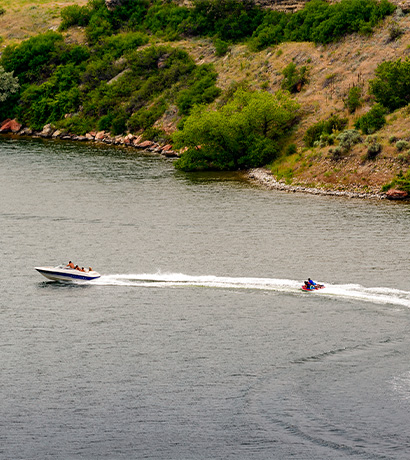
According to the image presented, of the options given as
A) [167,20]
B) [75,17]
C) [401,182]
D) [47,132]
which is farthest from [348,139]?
[75,17]

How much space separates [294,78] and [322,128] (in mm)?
16430

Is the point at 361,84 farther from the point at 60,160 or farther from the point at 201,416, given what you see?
the point at 201,416

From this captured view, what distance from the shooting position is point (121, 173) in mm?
110812

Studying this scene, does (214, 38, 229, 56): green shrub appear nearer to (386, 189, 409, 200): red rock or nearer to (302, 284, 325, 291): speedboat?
(386, 189, 409, 200): red rock

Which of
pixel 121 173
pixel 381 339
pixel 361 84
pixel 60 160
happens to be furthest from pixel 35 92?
pixel 381 339

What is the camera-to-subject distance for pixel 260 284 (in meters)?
64.9

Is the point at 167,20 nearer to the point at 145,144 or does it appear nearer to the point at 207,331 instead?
the point at 145,144

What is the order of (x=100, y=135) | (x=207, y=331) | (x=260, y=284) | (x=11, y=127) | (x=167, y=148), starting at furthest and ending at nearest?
(x=11, y=127)
(x=100, y=135)
(x=167, y=148)
(x=260, y=284)
(x=207, y=331)

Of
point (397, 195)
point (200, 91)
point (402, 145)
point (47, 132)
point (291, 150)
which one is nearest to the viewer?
point (397, 195)

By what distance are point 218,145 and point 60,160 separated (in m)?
26.1

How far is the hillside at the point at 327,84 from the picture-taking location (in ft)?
326

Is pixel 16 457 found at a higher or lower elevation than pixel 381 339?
lower

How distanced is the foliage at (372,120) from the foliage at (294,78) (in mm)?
18340

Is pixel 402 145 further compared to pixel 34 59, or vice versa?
pixel 34 59
